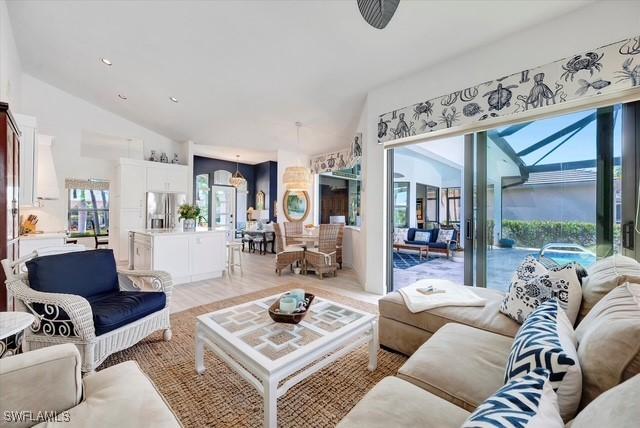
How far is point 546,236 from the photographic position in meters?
2.78

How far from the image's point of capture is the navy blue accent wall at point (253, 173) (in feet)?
27.7

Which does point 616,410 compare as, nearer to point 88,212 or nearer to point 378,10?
point 378,10

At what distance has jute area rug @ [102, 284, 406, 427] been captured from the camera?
1.55 meters

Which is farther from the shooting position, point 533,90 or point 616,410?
point 533,90

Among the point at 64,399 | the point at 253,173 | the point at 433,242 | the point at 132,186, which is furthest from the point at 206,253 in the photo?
the point at 253,173

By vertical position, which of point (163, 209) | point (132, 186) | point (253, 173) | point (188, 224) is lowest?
point (188, 224)

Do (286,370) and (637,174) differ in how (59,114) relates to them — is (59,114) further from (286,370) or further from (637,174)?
(637,174)

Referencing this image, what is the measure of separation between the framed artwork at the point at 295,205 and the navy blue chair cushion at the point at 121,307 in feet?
16.0

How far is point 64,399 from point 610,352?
6.41ft

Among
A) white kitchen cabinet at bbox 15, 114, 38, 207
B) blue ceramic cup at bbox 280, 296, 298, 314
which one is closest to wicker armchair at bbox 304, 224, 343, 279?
blue ceramic cup at bbox 280, 296, 298, 314

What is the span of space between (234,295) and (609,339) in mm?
3674

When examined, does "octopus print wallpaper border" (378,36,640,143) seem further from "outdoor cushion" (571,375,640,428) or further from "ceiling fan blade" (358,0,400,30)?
"outdoor cushion" (571,375,640,428)

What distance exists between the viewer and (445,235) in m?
4.47

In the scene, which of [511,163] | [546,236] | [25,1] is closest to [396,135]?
[511,163]
